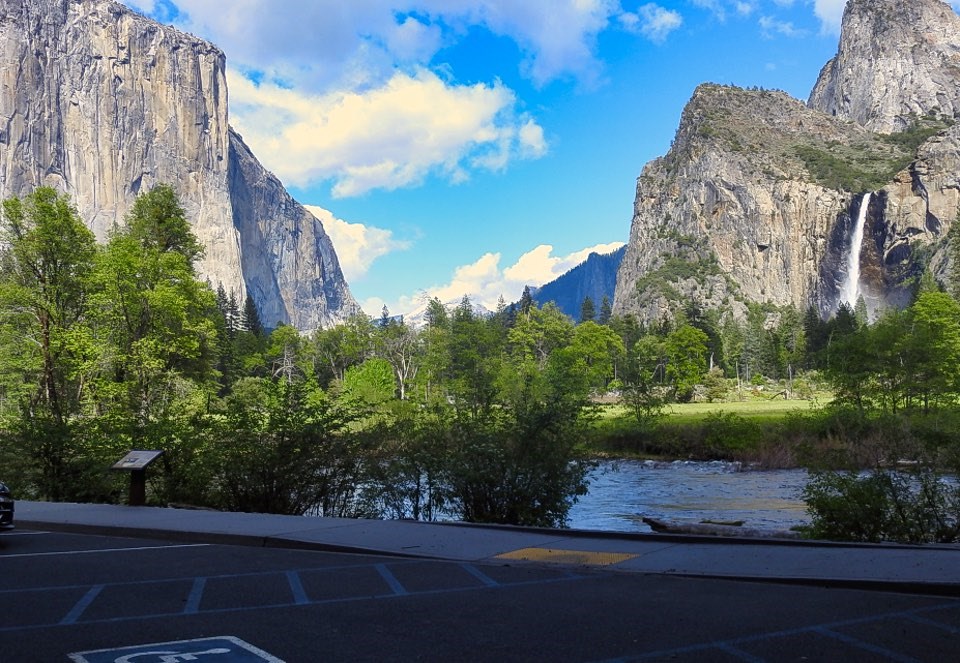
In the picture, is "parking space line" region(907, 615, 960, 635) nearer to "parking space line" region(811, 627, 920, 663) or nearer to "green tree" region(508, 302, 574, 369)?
"parking space line" region(811, 627, 920, 663)

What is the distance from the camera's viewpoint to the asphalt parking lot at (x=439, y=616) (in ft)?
19.1

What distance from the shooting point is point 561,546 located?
10.3 metres

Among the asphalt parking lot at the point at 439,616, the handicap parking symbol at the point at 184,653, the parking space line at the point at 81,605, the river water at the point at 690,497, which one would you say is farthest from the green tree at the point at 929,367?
the handicap parking symbol at the point at 184,653

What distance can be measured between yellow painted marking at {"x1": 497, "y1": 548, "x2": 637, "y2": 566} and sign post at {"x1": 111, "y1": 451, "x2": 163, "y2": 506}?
7.82 m

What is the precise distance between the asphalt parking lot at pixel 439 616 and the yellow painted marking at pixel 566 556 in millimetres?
288

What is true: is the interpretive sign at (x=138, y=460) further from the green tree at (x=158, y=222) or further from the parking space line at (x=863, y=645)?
the green tree at (x=158, y=222)

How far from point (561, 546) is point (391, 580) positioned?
2625mm

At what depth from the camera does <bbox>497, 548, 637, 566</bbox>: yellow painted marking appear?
9.27 meters

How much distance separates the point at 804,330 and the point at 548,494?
13156cm

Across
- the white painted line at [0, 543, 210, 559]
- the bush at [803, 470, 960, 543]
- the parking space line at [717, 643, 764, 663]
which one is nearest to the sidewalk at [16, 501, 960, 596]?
the white painted line at [0, 543, 210, 559]

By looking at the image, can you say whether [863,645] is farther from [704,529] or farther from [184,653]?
[704,529]

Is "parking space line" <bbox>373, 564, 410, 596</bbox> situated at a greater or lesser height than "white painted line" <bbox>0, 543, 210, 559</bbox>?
greater

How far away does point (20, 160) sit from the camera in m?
189

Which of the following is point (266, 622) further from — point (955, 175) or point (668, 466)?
point (955, 175)
